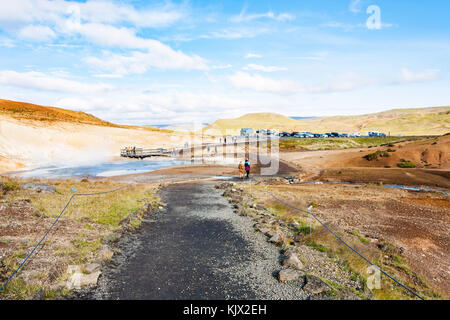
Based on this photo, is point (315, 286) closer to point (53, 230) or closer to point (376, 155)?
point (53, 230)

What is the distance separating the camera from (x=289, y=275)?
28.2ft

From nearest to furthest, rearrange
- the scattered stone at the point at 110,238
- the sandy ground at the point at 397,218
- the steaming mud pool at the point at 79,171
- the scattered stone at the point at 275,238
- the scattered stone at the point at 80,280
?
the scattered stone at the point at 80,280
the scattered stone at the point at 110,238
the sandy ground at the point at 397,218
the scattered stone at the point at 275,238
the steaming mud pool at the point at 79,171

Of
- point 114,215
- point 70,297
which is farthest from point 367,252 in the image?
point 114,215

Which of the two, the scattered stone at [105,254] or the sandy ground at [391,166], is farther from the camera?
the sandy ground at [391,166]

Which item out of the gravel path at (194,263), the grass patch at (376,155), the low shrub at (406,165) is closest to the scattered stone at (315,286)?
the gravel path at (194,263)

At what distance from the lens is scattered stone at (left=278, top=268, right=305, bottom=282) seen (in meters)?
8.52

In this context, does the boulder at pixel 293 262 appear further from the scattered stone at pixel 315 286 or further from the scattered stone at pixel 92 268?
the scattered stone at pixel 92 268

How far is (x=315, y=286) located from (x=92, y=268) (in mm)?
6791

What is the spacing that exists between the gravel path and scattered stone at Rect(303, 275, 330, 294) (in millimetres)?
202

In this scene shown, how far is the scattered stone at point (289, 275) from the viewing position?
27.9 feet

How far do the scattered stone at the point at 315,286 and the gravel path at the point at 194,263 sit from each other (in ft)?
0.66

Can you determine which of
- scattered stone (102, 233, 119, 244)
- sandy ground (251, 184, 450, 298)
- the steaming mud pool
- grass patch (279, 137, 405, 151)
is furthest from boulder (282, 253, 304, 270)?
grass patch (279, 137, 405, 151)

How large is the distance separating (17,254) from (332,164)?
43.5m
